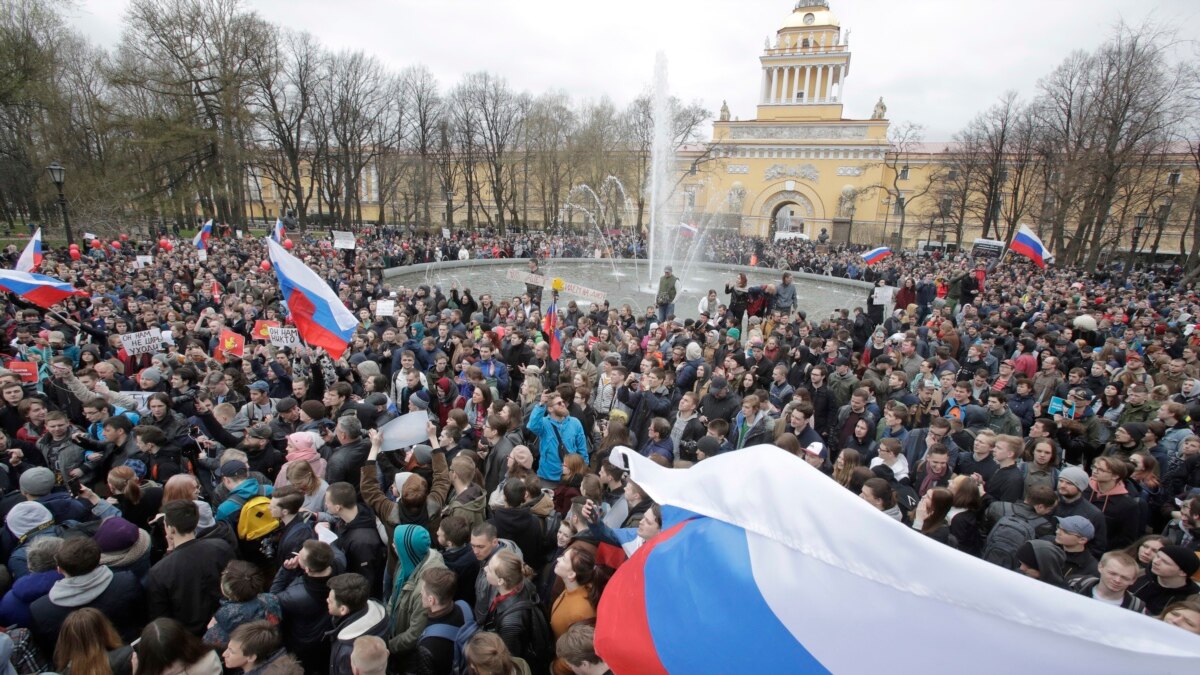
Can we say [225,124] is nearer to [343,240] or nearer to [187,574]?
[343,240]

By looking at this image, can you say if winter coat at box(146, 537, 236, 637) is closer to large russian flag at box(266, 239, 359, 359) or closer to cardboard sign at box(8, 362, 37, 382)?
large russian flag at box(266, 239, 359, 359)

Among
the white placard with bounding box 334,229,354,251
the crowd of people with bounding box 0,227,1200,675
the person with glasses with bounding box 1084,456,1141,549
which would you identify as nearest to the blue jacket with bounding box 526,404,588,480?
the crowd of people with bounding box 0,227,1200,675

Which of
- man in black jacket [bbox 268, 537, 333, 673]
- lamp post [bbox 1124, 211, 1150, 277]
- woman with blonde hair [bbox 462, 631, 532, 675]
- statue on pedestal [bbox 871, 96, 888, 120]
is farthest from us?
statue on pedestal [bbox 871, 96, 888, 120]

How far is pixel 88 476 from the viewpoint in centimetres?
500

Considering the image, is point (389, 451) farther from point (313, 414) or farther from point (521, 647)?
point (521, 647)

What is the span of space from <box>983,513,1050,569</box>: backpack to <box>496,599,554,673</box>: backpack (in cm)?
300

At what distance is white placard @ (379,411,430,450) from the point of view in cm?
534

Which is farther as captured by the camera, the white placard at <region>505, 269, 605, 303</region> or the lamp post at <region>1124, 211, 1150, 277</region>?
the lamp post at <region>1124, 211, 1150, 277</region>

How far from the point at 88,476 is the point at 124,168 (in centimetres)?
3182

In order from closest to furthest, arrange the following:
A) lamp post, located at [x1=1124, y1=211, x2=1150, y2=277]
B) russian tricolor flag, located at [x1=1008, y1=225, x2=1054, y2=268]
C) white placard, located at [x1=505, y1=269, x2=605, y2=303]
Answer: white placard, located at [x1=505, y1=269, x2=605, y2=303]
russian tricolor flag, located at [x1=1008, y1=225, x2=1054, y2=268]
lamp post, located at [x1=1124, y1=211, x2=1150, y2=277]

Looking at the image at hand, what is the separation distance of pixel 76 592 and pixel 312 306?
445 centimetres

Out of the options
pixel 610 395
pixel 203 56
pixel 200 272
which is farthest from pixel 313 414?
pixel 203 56

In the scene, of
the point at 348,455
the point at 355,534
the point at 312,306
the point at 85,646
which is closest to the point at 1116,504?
the point at 355,534

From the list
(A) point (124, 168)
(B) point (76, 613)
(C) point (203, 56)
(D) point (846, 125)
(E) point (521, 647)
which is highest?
(D) point (846, 125)
